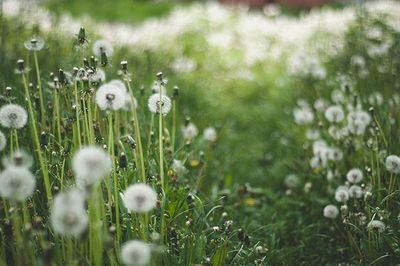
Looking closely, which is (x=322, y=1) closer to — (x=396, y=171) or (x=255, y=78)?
(x=255, y=78)

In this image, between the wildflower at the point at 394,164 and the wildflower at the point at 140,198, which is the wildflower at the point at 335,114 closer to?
the wildflower at the point at 394,164

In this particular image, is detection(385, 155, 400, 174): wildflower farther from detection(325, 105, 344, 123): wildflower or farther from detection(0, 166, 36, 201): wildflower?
detection(0, 166, 36, 201): wildflower

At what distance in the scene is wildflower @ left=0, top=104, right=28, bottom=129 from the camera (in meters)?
1.63

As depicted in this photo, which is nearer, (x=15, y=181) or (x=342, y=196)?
(x=15, y=181)

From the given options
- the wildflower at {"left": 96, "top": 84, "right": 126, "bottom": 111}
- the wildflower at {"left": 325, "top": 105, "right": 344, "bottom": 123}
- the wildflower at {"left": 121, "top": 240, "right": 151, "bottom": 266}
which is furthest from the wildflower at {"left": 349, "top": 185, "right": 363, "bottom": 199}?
the wildflower at {"left": 121, "top": 240, "right": 151, "bottom": 266}

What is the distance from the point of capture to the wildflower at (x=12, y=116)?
5.35ft

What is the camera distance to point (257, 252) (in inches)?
75.9

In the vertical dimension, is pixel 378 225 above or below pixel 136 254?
below

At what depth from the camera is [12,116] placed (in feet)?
5.36

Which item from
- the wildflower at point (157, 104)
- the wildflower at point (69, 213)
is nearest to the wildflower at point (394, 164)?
the wildflower at point (157, 104)

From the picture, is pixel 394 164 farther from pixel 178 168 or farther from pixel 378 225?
pixel 178 168

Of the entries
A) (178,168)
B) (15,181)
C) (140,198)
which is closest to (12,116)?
(15,181)

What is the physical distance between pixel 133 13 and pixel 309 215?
944 cm

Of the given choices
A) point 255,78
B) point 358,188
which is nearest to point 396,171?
point 358,188
